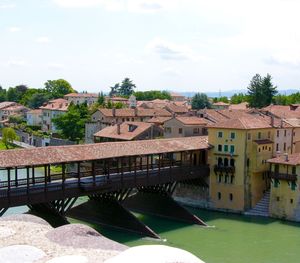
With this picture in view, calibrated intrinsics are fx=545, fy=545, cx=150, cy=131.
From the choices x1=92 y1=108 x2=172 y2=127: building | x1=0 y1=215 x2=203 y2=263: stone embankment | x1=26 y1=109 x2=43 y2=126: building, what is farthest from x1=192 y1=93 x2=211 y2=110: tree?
x1=0 y1=215 x2=203 y2=263: stone embankment

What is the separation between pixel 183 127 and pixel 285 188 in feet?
61.1

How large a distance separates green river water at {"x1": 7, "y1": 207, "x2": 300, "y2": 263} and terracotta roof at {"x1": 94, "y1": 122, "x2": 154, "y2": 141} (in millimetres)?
17618

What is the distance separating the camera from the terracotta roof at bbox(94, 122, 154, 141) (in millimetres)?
57344

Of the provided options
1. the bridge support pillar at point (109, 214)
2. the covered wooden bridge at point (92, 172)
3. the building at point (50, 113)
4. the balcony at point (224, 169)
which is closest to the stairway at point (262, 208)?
the balcony at point (224, 169)

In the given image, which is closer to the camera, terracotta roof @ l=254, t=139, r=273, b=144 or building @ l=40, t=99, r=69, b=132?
terracotta roof @ l=254, t=139, r=273, b=144

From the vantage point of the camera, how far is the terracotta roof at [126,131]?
57344 mm

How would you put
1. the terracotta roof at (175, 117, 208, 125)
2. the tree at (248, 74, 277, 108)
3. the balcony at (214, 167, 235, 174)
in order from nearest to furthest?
the balcony at (214, 167, 235, 174) → the terracotta roof at (175, 117, 208, 125) → the tree at (248, 74, 277, 108)

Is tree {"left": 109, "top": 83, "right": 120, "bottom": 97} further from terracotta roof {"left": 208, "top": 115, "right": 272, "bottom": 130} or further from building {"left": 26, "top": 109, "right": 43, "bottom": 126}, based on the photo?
terracotta roof {"left": 208, "top": 115, "right": 272, "bottom": 130}

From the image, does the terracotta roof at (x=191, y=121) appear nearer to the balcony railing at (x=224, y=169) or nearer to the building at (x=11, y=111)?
the balcony railing at (x=224, y=169)

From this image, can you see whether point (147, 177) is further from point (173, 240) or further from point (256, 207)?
point (256, 207)

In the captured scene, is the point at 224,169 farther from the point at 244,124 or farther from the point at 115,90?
the point at 115,90

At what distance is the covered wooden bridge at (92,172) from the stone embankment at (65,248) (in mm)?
10372

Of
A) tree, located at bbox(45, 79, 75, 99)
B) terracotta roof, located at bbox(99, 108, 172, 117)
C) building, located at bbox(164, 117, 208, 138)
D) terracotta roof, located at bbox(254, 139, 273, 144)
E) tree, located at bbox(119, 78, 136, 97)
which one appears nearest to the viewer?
terracotta roof, located at bbox(254, 139, 273, 144)

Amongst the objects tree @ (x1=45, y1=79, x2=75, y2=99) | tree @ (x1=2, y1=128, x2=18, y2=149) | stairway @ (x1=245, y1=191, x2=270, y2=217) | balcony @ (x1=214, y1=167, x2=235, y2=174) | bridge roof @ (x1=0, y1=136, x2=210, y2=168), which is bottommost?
stairway @ (x1=245, y1=191, x2=270, y2=217)
